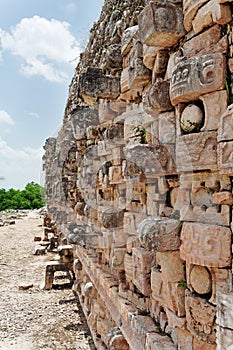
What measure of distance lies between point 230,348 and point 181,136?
4.14 feet

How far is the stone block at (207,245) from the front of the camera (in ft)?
7.00

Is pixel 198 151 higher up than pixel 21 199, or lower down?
lower down

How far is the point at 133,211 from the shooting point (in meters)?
3.58

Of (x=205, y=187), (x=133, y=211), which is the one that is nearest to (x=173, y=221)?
(x=205, y=187)

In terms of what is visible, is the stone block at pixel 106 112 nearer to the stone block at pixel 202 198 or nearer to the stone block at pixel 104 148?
the stone block at pixel 104 148

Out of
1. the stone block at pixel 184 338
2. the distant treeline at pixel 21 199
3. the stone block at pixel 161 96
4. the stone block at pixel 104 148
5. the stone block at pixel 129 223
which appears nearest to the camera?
the stone block at pixel 184 338

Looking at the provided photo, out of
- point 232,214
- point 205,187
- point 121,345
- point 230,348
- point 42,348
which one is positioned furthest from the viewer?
point 42,348

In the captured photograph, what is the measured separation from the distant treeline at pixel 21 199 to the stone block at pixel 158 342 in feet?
117

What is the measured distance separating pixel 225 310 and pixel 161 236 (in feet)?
2.05

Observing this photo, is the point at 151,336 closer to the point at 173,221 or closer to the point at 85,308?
the point at 173,221

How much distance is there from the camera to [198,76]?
222cm

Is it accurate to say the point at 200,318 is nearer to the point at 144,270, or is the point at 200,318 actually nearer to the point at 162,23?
the point at 144,270

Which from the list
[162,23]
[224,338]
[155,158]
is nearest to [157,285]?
[224,338]

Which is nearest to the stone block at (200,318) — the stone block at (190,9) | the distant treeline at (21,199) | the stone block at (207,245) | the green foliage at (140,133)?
the stone block at (207,245)
